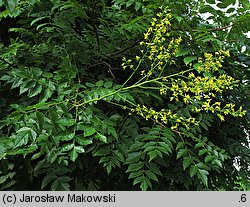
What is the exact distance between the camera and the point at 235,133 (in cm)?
233

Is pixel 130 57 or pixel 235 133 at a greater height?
pixel 130 57

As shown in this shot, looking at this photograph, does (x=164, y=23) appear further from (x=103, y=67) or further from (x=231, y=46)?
(x=231, y=46)

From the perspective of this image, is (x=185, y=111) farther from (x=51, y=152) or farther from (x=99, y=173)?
(x=51, y=152)

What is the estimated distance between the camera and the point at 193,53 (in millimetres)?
1901

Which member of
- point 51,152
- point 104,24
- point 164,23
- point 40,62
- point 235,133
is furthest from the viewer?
point 235,133

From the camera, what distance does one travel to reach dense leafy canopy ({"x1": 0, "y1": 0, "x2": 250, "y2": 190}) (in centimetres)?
161

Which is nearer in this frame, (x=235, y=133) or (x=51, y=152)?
(x=51, y=152)

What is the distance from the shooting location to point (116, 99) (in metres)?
1.66

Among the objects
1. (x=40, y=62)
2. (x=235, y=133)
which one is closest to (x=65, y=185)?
(x=40, y=62)

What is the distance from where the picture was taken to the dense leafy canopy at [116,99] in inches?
63.5

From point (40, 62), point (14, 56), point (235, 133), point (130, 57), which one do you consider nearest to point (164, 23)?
point (130, 57)

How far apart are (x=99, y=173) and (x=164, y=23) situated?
84 centimetres

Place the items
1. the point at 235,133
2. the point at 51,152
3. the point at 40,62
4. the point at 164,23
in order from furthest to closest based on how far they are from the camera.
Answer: the point at 235,133
the point at 40,62
the point at 164,23
the point at 51,152

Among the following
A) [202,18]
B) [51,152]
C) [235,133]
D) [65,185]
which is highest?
[202,18]
